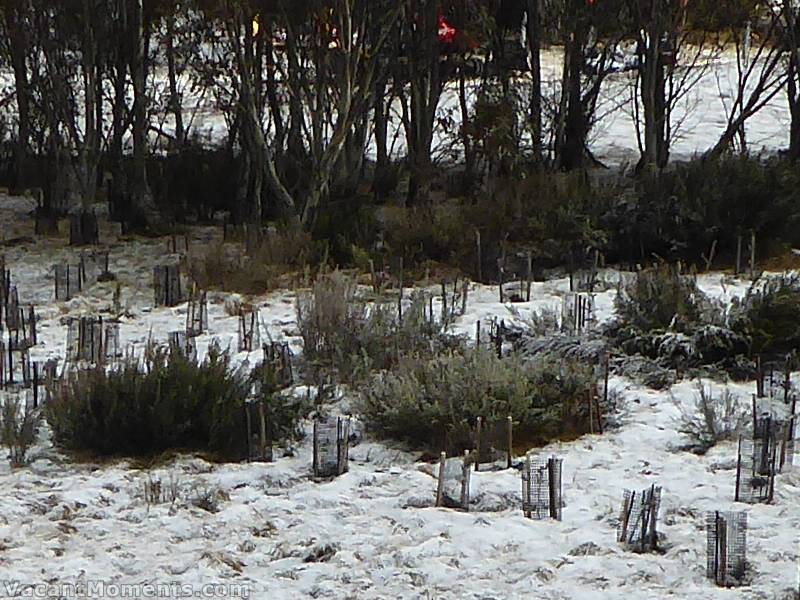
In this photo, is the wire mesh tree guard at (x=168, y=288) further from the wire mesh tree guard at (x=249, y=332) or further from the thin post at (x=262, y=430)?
the thin post at (x=262, y=430)

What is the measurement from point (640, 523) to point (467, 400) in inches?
47.7

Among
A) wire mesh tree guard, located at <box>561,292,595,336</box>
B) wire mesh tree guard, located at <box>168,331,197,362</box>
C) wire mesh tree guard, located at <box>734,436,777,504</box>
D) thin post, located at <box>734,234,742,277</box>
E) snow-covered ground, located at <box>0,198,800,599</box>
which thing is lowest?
snow-covered ground, located at <box>0,198,800,599</box>

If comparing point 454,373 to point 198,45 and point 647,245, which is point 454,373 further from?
point 198,45

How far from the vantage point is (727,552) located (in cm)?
380

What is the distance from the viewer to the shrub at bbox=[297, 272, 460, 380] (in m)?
5.95

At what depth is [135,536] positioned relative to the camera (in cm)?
413

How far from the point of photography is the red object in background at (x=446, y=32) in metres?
10.5

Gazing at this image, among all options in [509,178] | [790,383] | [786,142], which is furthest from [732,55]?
[790,383]

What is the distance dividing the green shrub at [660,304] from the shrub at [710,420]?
2.79 feet

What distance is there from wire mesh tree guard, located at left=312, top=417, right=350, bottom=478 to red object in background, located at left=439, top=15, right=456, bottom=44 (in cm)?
602

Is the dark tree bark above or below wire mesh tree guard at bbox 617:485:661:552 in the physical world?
above

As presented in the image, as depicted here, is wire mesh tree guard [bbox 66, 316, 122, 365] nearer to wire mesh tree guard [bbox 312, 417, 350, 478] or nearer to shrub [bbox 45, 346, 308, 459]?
shrub [bbox 45, 346, 308, 459]

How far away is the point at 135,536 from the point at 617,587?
162 cm

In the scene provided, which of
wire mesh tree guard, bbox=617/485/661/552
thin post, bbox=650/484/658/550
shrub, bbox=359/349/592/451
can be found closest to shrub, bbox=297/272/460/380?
shrub, bbox=359/349/592/451
